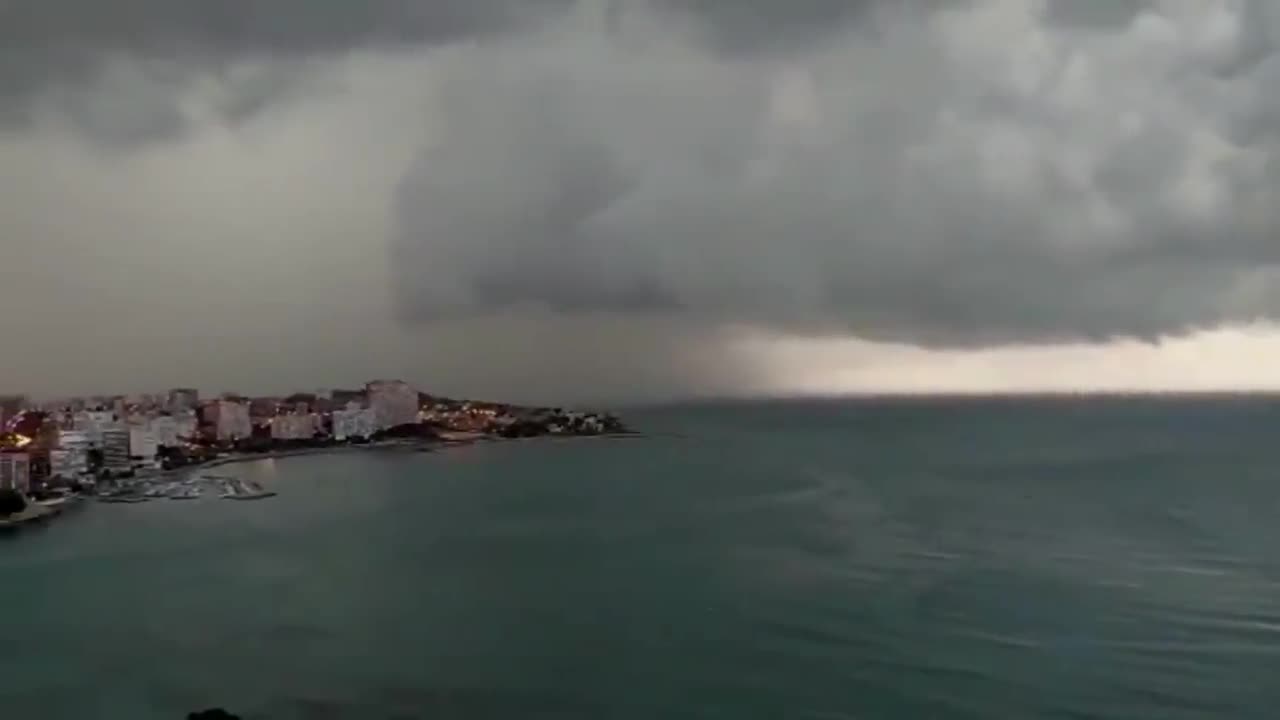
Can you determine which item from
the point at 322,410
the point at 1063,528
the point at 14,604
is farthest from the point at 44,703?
the point at 322,410

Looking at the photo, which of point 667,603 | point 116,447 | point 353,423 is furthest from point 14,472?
point 353,423

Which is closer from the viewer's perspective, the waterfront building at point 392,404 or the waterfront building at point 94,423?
the waterfront building at point 94,423

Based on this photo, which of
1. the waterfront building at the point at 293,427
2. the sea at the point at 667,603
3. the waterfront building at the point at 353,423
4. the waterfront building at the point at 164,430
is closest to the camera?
the sea at the point at 667,603

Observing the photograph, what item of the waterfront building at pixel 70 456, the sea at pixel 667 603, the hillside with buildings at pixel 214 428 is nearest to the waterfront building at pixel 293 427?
the hillside with buildings at pixel 214 428

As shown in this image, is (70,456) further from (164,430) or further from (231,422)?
(231,422)

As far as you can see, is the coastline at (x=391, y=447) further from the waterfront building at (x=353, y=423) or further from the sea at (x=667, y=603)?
the sea at (x=667, y=603)

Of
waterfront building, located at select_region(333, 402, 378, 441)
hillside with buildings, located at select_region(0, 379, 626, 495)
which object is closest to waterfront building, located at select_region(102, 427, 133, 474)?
hillside with buildings, located at select_region(0, 379, 626, 495)

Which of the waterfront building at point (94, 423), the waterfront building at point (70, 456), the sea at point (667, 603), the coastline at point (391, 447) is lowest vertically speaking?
the sea at point (667, 603)
